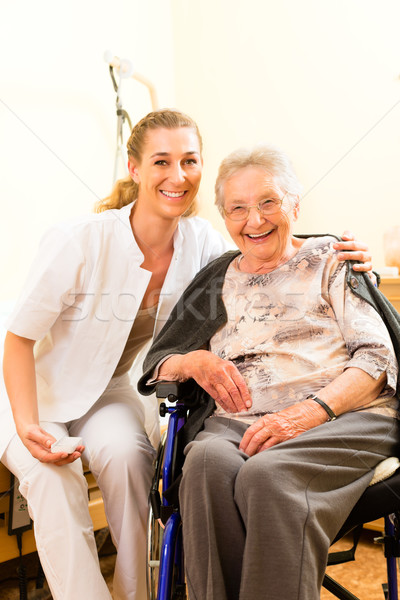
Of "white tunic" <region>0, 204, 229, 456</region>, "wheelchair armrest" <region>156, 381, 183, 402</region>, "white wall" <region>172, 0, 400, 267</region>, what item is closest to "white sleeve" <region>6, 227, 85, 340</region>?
"white tunic" <region>0, 204, 229, 456</region>

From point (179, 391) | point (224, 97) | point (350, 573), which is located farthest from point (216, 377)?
point (224, 97)

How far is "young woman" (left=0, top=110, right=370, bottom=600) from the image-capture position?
117 centimetres

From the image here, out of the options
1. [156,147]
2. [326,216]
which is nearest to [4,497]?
[156,147]

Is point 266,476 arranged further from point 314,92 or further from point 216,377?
point 314,92

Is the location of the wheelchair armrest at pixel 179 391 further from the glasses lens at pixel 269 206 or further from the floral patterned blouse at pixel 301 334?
the glasses lens at pixel 269 206

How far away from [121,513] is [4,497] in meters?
0.33

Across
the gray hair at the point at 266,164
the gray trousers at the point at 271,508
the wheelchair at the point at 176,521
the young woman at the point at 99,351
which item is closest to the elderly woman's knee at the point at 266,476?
the gray trousers at the point at 271,508

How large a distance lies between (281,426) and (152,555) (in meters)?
0.37

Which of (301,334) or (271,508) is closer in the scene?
(271,508)

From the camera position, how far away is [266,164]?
1.25m

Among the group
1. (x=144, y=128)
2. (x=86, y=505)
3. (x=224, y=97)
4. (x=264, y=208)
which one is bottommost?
(x=86, y=505)

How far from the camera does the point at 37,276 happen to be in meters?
1.29

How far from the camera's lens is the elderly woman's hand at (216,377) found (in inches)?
45.6

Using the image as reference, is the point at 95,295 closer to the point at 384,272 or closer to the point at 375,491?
the point at 375,491
